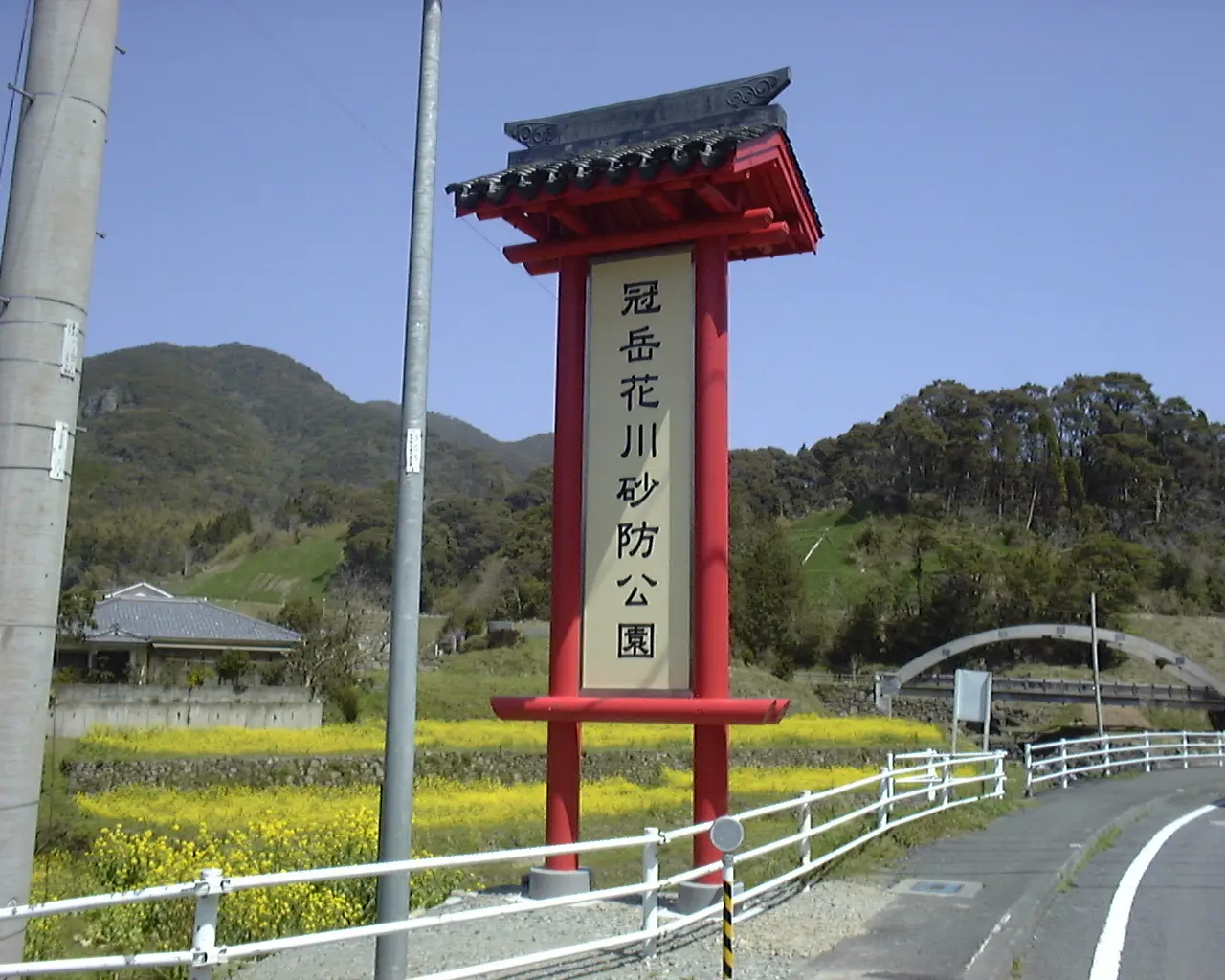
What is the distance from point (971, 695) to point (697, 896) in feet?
43.3

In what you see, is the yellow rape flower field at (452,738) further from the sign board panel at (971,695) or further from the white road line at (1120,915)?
the white road line at (1120,915)

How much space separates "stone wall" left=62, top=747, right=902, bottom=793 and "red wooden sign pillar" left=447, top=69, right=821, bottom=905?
12.5 metres

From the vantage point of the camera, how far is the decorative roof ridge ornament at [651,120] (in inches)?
406

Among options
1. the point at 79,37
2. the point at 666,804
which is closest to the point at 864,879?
the point at 79,37

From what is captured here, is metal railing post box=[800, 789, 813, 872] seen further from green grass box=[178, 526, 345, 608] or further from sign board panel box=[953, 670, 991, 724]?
green grass box=[178, 526, 345, 608]

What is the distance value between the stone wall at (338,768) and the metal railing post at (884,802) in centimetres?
1128

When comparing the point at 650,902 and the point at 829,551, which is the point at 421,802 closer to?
the point at 650,902

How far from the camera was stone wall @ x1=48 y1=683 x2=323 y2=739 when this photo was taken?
28781 mm

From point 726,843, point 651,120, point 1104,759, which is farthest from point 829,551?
point 726,843

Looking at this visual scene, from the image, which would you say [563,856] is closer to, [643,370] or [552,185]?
[643,370]

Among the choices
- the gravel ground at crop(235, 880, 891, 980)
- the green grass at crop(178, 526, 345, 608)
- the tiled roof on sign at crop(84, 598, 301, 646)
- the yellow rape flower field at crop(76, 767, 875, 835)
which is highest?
the green grass at crop(178, 526, 345, 608)

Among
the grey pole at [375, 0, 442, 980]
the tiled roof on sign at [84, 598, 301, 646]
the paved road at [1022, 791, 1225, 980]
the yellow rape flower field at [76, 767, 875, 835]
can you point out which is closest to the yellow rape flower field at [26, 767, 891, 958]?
the yellow rape flower field at [76, 767, 875, 835]

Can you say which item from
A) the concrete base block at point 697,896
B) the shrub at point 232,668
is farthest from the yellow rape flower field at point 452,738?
the concrete base block at point 697,896

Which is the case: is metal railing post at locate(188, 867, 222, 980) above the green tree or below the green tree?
below
